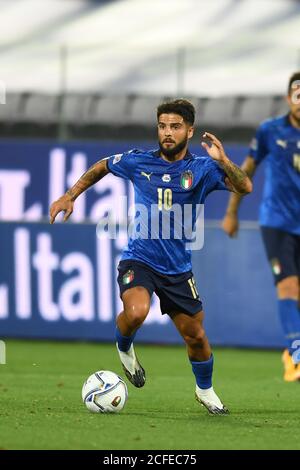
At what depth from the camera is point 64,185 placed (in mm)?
13906

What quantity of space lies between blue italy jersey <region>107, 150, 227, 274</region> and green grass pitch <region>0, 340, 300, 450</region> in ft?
3.06

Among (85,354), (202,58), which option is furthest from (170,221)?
(202,58)

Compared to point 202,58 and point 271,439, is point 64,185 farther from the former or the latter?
point 271,439

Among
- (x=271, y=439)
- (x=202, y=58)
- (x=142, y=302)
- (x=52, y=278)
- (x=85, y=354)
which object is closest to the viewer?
(x=271, y=439)

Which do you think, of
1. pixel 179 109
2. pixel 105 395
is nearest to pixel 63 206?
pixel 179 109

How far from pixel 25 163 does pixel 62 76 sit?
67.8 inches

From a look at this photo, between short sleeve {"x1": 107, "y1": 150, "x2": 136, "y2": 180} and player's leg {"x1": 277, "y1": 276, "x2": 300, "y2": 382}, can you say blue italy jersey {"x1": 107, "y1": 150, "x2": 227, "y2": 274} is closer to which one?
short sleeve {"x1": 107, "y1": 150, "x2": 136, "y2": 180}

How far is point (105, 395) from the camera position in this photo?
23.3 ft

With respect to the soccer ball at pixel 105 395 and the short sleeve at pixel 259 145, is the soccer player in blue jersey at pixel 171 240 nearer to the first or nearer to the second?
the soccer ball at pixel 105 395

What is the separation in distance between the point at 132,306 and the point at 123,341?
1.61ft

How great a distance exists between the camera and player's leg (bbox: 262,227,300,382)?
30.7 ft

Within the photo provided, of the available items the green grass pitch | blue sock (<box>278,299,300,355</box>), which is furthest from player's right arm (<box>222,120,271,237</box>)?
the green grass pitch

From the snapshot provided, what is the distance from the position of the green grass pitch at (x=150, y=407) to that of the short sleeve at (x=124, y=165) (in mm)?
1449

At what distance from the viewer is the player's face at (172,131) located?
7.30m
